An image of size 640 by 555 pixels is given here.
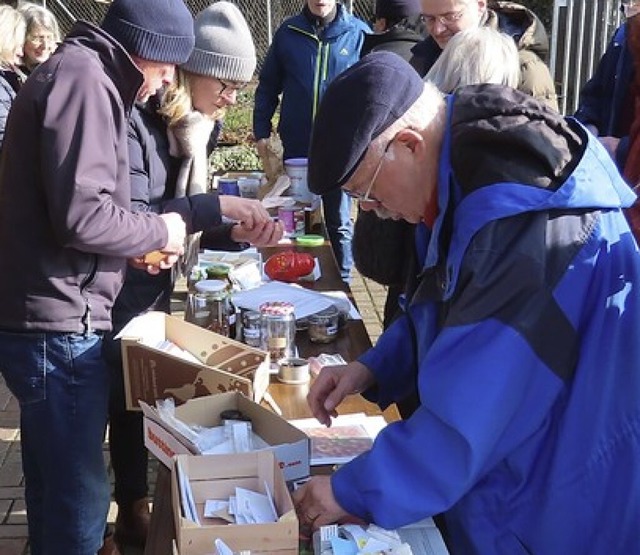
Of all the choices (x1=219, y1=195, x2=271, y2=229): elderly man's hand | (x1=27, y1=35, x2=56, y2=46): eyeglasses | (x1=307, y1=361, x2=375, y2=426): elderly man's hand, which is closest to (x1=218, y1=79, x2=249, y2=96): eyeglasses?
(x1=219, y1=195, x2=271, y2=229): elderly man's hand

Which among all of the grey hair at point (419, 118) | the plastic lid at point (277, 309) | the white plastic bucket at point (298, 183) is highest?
the grey hair at point (419, 118)

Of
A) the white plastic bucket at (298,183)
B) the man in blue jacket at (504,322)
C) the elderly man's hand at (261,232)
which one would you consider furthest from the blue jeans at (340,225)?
the man in blue jacket at (504,322)

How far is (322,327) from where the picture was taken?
2602mm

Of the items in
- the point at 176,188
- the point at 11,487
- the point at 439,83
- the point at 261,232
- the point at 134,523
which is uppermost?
the point at 439,83

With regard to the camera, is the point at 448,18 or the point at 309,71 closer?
the point at 448,18

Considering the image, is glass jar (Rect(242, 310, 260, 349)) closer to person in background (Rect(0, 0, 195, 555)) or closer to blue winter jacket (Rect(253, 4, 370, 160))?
person in background (Rect(0, 0, 195, 555))

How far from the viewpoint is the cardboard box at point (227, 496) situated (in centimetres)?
144

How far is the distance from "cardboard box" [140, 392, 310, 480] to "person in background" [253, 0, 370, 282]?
11.2ft

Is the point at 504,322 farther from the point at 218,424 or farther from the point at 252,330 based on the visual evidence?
the point at 252,330

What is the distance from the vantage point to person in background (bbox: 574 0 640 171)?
3189 millimetres

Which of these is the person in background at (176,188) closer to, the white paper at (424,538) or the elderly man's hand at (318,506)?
the elderly man's hand at (318,506)

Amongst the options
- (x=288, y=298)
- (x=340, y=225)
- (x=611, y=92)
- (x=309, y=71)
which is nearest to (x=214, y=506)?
(x=288, y=298)

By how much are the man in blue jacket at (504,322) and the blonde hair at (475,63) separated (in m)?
1.01

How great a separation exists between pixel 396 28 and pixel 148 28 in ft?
9.17
